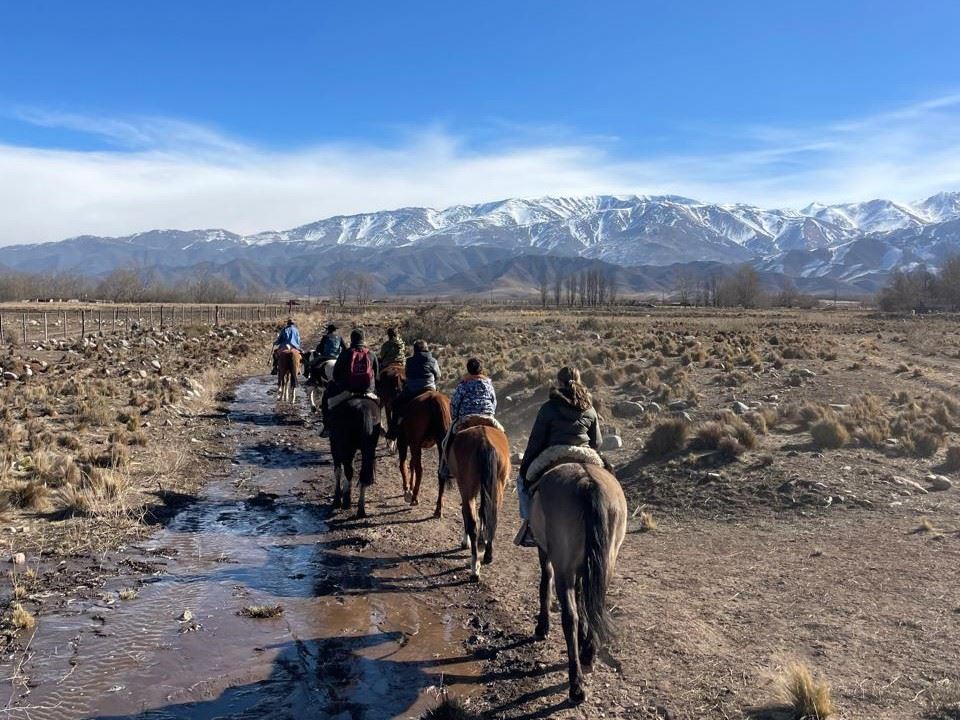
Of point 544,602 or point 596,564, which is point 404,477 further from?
point 596,564

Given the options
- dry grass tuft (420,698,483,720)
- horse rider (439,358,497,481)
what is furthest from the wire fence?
dry grass tuft (420,698,483,720)

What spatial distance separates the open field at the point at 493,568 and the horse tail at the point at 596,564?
67cm

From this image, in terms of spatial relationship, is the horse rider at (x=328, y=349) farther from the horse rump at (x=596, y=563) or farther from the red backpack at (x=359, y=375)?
the horse rump at (x=596, y=563)

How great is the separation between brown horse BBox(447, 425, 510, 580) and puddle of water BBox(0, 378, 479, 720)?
93 centimetres

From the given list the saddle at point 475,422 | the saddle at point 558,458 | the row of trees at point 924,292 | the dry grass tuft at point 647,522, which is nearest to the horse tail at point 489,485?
the saddle at point 475,422

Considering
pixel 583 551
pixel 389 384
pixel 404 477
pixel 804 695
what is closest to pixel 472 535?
pixel 583 551

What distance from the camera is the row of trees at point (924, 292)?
97750 millimetres

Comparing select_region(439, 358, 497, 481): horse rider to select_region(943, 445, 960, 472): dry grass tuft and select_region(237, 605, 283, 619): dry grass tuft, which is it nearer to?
select_region(237, 605, 283, 619): dry grass tuft

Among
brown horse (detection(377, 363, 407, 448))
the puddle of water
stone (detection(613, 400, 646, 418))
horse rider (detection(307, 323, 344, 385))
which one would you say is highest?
horse rider (detection(307, 323, 344, 385))

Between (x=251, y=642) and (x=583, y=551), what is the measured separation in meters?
3.30

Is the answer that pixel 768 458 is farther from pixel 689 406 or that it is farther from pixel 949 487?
pixel 689 406

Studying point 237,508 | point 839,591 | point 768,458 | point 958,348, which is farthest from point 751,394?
point 958,348

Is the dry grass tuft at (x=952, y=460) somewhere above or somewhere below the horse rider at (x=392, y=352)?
below

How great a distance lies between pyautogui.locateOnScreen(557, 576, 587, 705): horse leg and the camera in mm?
5652
